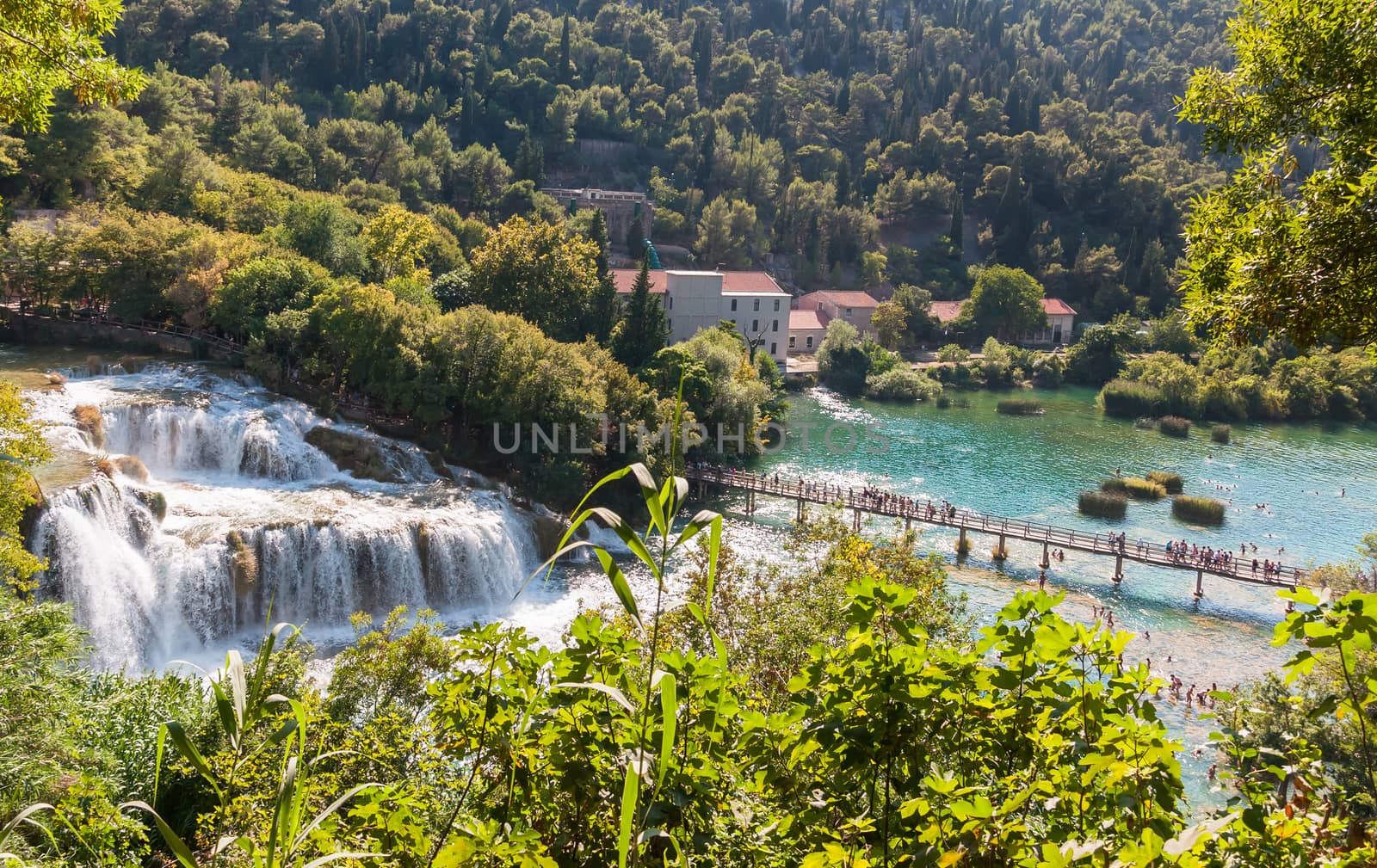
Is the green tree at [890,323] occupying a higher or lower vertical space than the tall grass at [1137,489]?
higher

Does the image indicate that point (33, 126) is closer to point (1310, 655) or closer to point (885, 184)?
point (1310, 655)

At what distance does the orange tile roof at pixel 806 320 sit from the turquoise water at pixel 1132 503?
11.1m

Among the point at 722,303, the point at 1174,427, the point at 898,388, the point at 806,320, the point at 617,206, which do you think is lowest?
the point at 1174,427

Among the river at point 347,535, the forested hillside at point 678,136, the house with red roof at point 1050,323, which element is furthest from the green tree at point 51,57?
the house with red roof at point 1050,323

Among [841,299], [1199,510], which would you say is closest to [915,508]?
[1199,510]

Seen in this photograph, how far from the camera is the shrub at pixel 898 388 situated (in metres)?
58.4

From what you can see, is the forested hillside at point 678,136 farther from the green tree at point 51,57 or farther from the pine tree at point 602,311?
the green tree at point 51,57

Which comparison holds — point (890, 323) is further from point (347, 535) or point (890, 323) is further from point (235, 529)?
point (235, 529)

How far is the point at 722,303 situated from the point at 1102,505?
86.8 ft

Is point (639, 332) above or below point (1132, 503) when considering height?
above

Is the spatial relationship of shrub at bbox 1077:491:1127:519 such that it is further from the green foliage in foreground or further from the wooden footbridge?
the green foliage in foreground

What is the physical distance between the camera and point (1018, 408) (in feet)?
186

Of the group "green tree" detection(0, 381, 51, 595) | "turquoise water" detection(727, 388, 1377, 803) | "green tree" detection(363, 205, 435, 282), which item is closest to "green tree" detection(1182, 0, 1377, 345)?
"turquoise water" detection(727, 388, 1377, 803)

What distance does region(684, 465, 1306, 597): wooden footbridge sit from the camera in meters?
29.3
